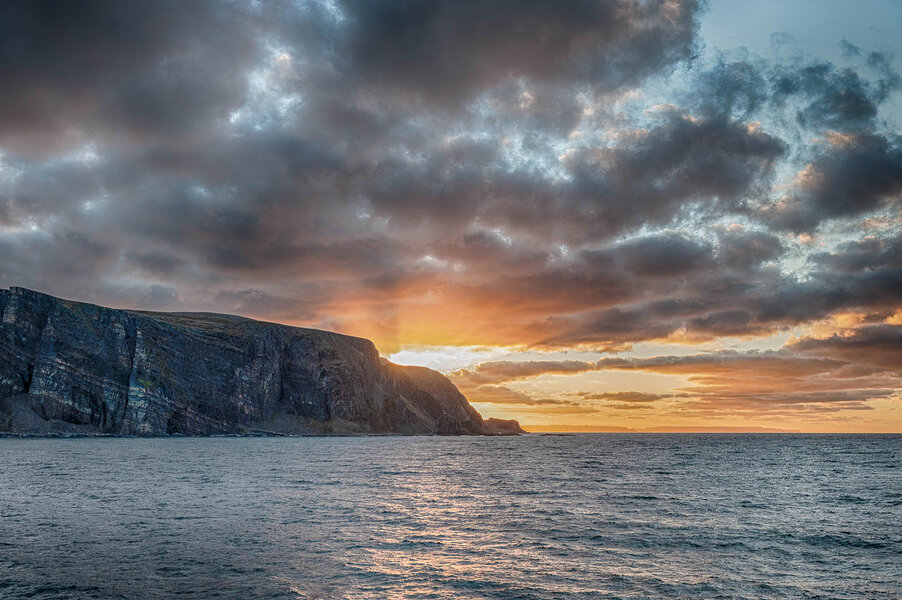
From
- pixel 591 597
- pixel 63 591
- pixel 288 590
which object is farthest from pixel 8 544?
pixel 591 597

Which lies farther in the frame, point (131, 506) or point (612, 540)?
point (131, 506)

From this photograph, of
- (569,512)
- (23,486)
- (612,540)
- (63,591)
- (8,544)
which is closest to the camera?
(63,591)

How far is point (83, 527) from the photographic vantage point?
31547 millimetres

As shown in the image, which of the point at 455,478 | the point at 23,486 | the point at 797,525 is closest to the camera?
the point at 797,525

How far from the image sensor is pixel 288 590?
818 inches

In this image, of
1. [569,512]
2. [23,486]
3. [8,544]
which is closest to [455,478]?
[569,512]

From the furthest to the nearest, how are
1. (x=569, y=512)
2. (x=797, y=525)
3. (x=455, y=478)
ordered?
(x=455, y=478)
(x=569, y=512)
(x=797, y=525)

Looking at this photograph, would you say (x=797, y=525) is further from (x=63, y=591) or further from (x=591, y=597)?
(x=63, y=591)

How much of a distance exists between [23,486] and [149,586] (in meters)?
40.4

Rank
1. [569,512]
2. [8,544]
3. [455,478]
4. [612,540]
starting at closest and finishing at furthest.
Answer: [8,544] < [612,540] < [569,512] < [455,478]

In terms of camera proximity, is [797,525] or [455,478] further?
[455,478]

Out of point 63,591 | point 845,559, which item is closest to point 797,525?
point 845,559

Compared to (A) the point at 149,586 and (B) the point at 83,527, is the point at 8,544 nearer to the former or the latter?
(B) the point at 83,527

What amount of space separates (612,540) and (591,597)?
36.9 feet
